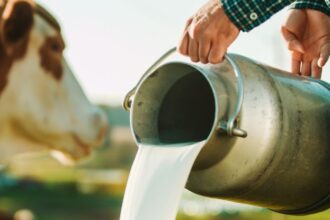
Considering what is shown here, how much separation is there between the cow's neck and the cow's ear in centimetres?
59

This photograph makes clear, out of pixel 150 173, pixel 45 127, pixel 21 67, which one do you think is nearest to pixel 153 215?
pixel 150 173

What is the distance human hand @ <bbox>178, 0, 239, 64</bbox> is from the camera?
1.08 meters

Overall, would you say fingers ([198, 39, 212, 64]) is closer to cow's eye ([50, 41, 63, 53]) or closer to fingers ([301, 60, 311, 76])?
fingers ([301, 60, 311, 76])

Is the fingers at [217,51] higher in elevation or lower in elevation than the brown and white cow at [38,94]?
higher

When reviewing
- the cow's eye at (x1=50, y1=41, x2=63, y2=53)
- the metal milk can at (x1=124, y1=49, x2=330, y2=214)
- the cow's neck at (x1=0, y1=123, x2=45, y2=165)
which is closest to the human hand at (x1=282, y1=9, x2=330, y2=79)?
the metal milk can at (x1=124, y1=49, x2=330, y2=214)

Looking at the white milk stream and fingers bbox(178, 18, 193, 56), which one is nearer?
the white milk stream

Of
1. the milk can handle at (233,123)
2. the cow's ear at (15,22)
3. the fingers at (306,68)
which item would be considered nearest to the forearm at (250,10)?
the milk can handle at (233,123)

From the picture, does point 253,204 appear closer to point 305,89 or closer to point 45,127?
point 305,89

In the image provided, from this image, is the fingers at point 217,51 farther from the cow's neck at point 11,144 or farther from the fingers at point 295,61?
the cow's neck at point 11,144

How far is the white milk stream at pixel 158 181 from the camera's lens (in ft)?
3.33

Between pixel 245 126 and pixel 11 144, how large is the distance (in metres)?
3.19

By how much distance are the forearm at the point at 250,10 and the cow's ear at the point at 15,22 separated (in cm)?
248

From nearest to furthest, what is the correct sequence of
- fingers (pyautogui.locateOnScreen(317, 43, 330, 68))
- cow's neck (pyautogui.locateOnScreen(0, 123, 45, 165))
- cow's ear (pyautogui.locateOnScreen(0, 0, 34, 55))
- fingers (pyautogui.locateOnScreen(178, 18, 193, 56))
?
fingers (pyautogui.locateOnScreen(178, 18, 193, 56)), fingers (pyautogui.locateOnScreen(317, 43, 330, 68)), cow's ear (pyautogui.locateOnScreen(0, 0, 34, 55)), cow's neck (pyautogui.locateOnScreen(0, 123, 45, 165))

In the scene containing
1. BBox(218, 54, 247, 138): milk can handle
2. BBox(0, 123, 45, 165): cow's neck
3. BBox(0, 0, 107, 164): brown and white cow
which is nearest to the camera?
BBox(218, 54, 247, 138): milk can handle
